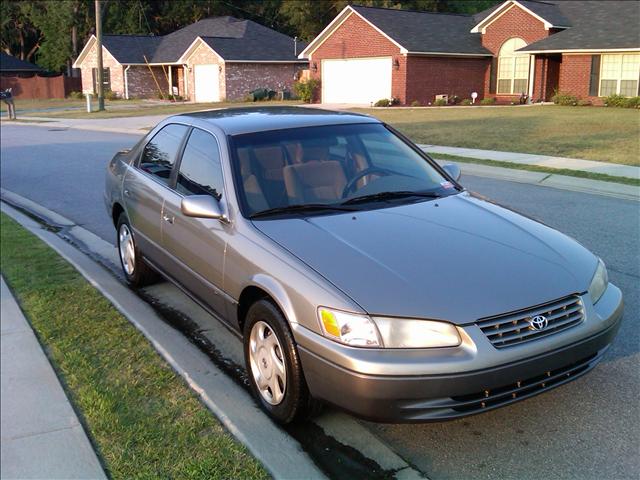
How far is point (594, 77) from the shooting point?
32.3 meters

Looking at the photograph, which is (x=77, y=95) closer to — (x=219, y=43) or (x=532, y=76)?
(x=219, y=43)

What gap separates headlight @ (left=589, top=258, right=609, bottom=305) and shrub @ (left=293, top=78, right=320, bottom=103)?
37959mm

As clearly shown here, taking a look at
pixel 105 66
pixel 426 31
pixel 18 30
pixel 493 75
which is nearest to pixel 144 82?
pixel 105 66

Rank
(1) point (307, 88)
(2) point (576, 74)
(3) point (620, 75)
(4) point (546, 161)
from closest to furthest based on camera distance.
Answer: (4) point (546, 161)
(3) point (620, 75)
(2) point (576, 74)
(1) point (307, 88)

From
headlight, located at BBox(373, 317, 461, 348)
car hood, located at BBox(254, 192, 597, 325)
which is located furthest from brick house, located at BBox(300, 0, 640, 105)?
headlight, located at BBox(373, 317, 461, 348)

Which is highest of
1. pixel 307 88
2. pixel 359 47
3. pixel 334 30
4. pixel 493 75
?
pixel 334 30

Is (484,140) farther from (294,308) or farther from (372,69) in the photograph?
(372,69)

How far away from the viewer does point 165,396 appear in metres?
4.20

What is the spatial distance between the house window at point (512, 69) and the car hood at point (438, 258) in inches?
1360

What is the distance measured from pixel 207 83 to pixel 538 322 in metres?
47.3

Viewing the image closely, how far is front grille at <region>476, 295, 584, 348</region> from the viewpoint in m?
3.30

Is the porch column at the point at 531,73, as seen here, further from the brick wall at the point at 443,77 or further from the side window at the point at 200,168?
the side window at the point at 200,168

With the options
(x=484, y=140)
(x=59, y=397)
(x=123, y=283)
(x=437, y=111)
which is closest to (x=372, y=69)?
(x=437, y=111)

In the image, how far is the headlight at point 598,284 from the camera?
377cm
